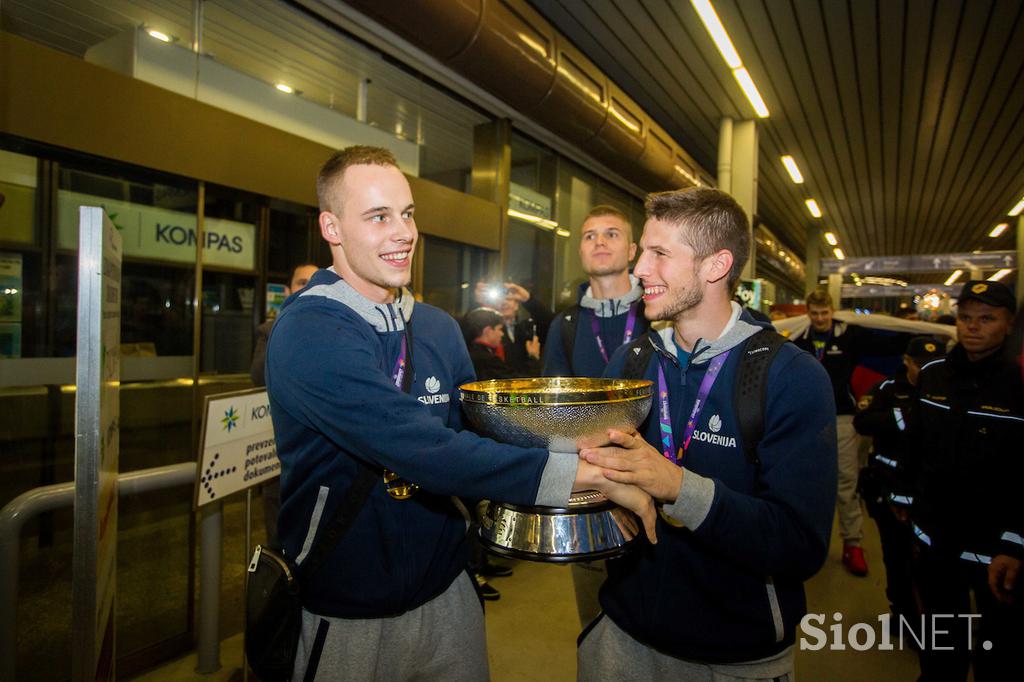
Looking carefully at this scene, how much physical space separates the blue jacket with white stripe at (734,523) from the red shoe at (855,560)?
3.64 m

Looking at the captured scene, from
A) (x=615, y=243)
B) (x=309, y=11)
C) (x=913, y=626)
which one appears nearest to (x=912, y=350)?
(x=913, y=626)

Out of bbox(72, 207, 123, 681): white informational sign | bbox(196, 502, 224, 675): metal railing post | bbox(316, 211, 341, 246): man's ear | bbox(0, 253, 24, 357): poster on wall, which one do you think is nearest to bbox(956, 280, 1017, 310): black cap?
bbox(316, 211, 341, 246): man's ear

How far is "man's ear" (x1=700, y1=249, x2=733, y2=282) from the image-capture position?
1488mm

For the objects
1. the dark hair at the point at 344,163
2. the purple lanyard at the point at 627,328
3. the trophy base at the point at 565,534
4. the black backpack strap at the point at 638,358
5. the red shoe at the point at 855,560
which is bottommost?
the red shoe at the point at 855,560

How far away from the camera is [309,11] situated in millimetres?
4445

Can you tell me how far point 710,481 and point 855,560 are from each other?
13.4 ft

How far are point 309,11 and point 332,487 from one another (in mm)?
4436

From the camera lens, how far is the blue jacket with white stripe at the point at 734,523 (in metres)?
1.17

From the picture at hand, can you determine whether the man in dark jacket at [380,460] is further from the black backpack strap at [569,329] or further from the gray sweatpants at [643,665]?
the black backpack strap at [569,329]

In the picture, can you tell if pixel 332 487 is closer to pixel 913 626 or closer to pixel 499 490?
pixel 499 490

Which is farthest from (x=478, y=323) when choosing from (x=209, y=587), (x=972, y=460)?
(x=972, y=460)

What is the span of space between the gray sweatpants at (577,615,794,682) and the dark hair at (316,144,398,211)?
1370 mm

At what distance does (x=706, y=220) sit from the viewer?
1483 mm

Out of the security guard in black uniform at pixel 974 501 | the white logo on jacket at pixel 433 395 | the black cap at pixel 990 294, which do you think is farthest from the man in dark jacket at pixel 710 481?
the black cap at pixel 990 294
